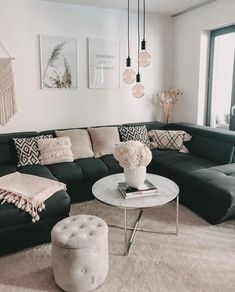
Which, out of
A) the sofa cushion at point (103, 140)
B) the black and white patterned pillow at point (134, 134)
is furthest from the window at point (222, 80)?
the sofa cushion at point (103, 140)

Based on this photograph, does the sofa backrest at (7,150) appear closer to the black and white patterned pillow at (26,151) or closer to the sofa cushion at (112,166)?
the black and white patterned pillow at (26,151)

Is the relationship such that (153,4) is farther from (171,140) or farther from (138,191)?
(138,191)

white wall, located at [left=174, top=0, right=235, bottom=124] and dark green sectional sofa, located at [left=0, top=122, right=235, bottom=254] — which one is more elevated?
white wall, located at [left=174, top=0, right=235, bottom=124]

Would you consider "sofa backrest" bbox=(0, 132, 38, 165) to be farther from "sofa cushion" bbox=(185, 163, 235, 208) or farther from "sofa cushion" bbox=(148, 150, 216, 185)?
"sofa cushion" bbox=(185, 163, 235, 208)

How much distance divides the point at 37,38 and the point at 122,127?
165 cm

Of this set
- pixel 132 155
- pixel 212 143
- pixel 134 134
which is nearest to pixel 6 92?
pixel 134 134

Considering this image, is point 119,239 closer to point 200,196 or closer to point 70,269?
point 70,269

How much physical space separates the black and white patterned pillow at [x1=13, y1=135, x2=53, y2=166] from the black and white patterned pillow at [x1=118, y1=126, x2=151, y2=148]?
1221 millimetres

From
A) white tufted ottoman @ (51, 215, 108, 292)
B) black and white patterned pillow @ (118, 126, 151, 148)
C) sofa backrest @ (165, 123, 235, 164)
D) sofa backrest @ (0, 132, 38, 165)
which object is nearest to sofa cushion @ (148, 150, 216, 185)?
sofa backrest @ (165, 123, 235, 164)

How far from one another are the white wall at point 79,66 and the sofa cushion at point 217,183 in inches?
71.1

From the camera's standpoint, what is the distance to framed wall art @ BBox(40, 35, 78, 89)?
362 cm

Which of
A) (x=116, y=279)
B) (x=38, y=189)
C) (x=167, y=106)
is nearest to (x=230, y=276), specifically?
(x=116, y=279)

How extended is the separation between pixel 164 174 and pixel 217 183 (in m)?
0.88

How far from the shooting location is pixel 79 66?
3857 mm
